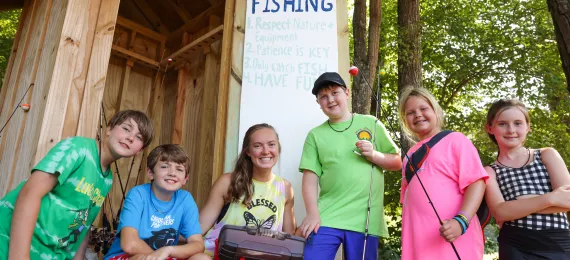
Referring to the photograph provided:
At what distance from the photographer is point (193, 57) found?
16.2 feet

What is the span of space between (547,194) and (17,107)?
383 cm

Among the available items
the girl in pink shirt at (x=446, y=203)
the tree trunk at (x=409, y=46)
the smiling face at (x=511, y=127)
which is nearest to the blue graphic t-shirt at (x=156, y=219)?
the girl in pink shirt at (x=446, y=203)

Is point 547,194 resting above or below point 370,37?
below

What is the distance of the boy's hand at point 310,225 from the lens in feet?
7.28

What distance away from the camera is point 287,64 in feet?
11.4

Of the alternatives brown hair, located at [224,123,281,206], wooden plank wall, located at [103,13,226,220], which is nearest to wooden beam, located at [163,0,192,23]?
wooden plank wall, located at [103,13,226,220]

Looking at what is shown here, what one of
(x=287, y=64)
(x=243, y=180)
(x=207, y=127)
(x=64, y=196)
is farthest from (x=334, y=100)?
(x=207, y=127)

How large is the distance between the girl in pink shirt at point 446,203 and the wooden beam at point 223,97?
1678 mm

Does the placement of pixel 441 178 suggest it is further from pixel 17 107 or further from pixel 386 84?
pixel 386 84

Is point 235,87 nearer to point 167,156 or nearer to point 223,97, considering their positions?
point 223,97

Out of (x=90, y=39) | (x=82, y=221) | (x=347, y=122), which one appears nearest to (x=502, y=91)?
(x=347, y=122)

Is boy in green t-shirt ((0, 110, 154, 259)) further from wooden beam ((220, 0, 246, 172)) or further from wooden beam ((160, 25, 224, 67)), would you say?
wooden beam ((160, 25, 224, 67))

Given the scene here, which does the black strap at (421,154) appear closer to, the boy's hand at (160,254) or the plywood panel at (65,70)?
the boy's hand at (160,254)

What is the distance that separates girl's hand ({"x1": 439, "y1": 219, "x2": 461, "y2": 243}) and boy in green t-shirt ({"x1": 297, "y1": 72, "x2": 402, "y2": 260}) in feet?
1.72
